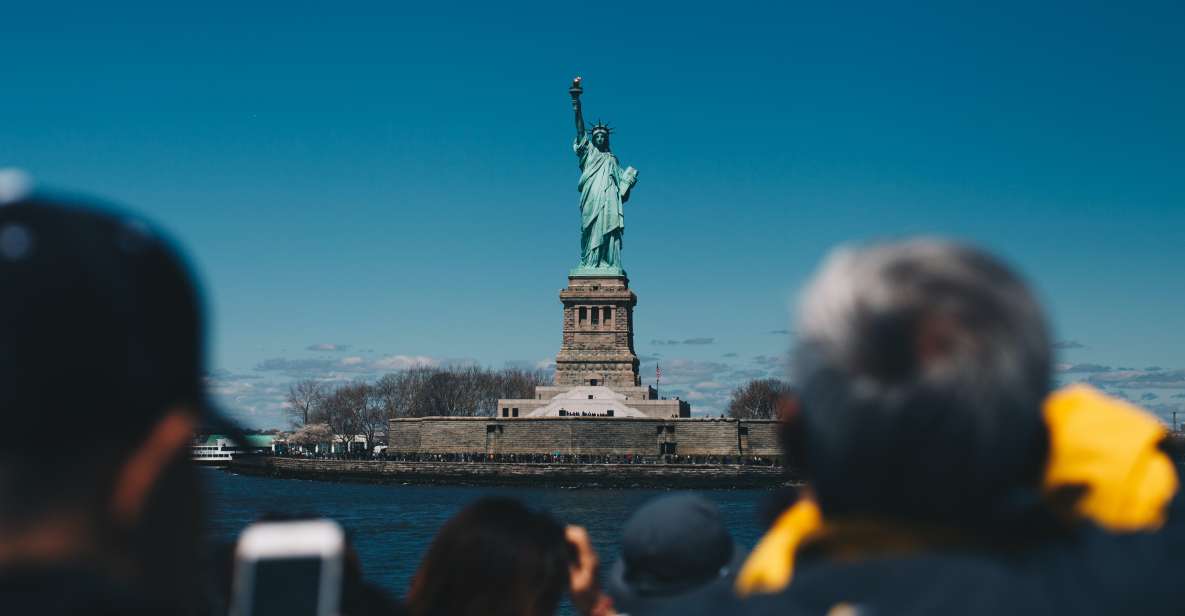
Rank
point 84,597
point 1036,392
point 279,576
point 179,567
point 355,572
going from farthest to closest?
point 355,572 → point 279,576 → point 1036,392 → point 179,567 → point 84,597

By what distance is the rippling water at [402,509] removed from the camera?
2486 centimetres

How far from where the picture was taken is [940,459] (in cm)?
146

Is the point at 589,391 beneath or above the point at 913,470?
above

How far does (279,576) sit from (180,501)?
0.33 metres

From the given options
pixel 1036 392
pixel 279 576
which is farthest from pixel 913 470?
pixel 279 576

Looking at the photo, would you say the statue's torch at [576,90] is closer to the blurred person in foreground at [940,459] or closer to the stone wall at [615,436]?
the stone wall at [615,436]

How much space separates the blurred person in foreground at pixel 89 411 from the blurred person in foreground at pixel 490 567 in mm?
1588

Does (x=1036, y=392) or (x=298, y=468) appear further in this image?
(x=298, y=468)

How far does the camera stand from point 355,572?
2.96m

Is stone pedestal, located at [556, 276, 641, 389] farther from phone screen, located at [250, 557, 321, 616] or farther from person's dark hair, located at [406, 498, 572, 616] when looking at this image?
phone screen, located at [250, 557, 321, 616]

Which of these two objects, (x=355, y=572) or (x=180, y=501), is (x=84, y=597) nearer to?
(x=180, y=501)

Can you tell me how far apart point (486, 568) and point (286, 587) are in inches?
50.7

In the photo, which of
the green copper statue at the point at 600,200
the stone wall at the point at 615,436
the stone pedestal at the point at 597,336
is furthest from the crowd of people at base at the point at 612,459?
the green copper statue at the point at 600,200

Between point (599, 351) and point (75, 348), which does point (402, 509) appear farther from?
point (75, 348)
